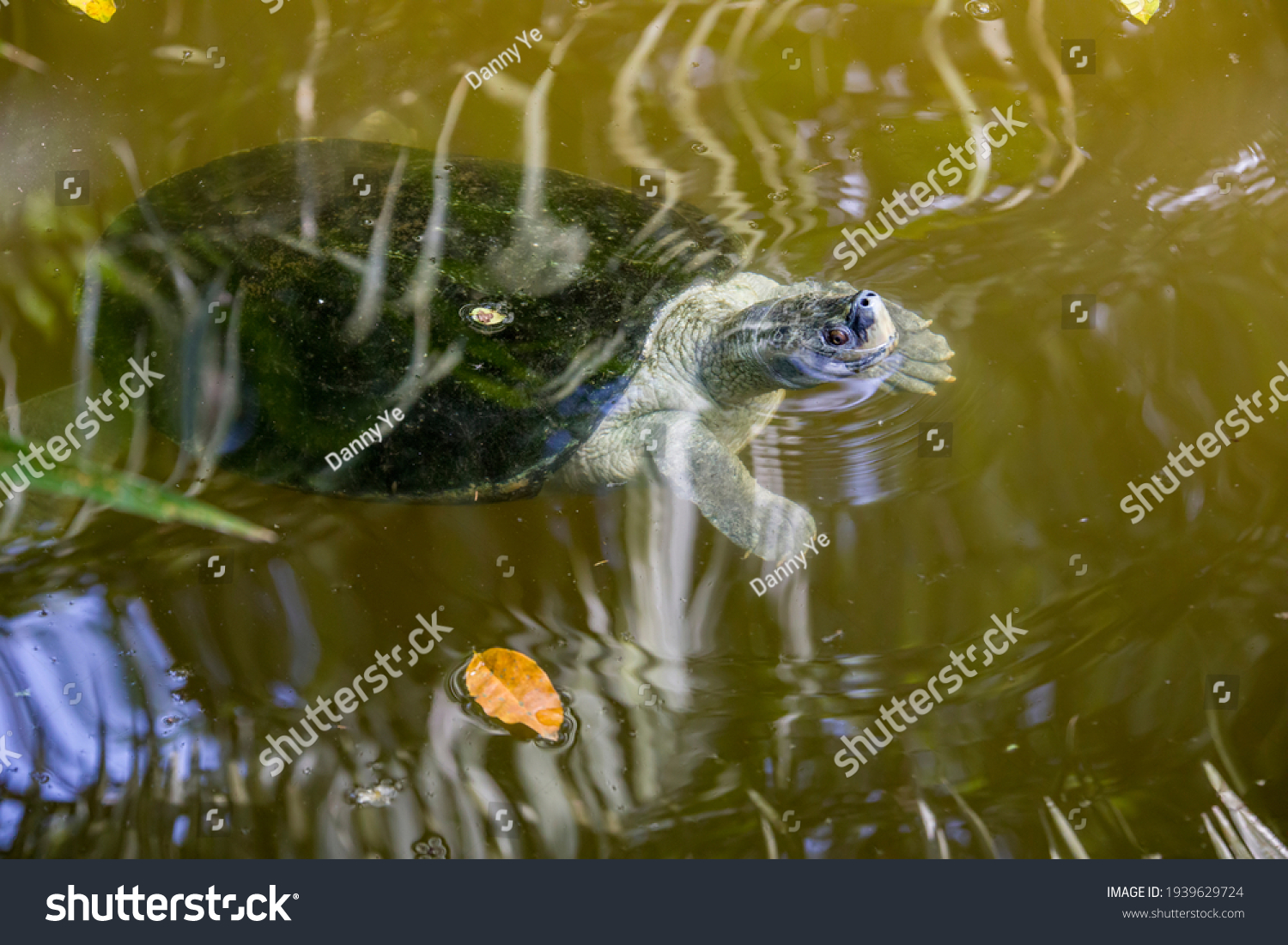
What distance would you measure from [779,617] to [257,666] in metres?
1.96

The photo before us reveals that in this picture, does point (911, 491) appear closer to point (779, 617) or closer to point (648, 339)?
point (779, 617)

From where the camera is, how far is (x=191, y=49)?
3227 millimetres

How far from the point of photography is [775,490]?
113 inches

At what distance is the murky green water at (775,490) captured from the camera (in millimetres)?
2666

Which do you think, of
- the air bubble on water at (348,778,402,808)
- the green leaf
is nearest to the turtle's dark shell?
the green leaf

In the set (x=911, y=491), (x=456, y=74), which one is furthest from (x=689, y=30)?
(x=911, y=491)

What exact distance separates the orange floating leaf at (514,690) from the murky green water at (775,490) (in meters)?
0.06

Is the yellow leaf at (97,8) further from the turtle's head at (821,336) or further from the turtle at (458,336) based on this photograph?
the turtle's head at (821,336)

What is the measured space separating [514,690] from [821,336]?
5.45 feet

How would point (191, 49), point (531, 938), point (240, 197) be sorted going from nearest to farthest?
point (531, 938) < point (240, 197) < point (191, 49)
